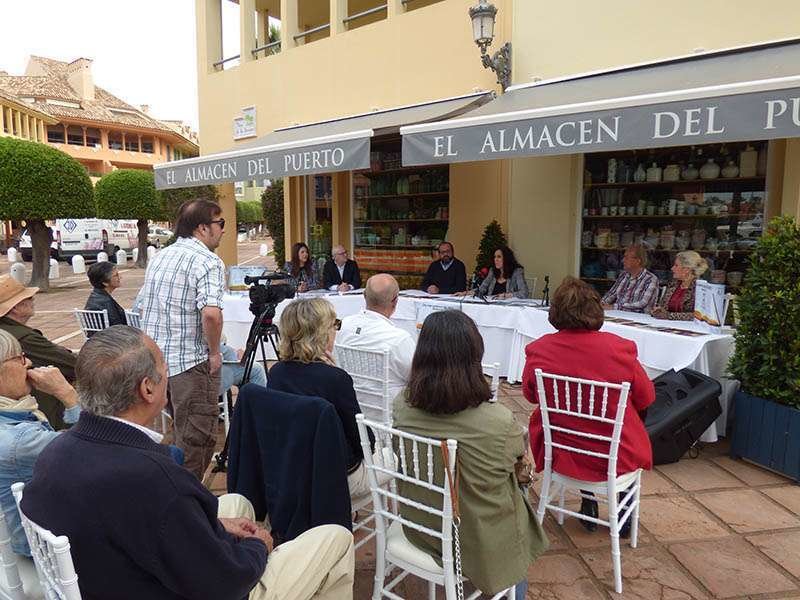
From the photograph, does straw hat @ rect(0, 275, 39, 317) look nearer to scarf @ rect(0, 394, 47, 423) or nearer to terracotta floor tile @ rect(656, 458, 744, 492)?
scarf @ rect(0, 394, 47, 423)

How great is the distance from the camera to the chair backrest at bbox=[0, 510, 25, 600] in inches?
67.6

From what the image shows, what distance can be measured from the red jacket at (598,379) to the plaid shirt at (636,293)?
2.73m

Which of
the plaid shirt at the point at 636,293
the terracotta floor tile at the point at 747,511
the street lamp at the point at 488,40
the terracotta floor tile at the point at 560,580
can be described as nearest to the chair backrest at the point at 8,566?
the terracotta floor tile at the point at 560,580

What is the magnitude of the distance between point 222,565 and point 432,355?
0.92m

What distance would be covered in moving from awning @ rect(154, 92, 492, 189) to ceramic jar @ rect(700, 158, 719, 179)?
2514mm

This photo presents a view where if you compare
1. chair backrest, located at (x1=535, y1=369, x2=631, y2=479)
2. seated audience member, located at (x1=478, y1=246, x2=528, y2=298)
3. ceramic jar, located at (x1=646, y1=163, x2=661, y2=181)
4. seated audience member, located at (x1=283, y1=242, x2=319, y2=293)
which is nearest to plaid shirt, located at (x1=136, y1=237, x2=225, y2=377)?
chair backrest, located at (x1=535, y1=369, x2=631, y2=479)

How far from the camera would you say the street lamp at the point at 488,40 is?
243 inches

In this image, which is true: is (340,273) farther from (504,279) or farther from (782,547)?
(782,547)

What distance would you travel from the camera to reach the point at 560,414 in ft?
9.09

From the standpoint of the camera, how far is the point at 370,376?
3.23 meters

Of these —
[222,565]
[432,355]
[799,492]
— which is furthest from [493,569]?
[799,492]

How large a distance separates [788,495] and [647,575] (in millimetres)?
1407

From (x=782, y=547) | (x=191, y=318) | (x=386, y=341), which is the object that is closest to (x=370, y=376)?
(x=386, y=341)

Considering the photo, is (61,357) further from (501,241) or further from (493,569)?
(501,241)
